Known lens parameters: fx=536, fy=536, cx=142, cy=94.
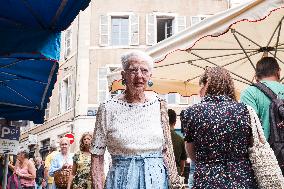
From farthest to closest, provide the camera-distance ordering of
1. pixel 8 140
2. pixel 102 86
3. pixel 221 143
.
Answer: pixel 102 86 → pixel 8 140 → pixel 221 143

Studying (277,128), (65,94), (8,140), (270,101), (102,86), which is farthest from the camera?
(65,94)

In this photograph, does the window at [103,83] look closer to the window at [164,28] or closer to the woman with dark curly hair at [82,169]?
the window at [164,28]

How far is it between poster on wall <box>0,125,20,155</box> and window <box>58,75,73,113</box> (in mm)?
20035

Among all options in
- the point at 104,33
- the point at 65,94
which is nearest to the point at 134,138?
the point at 104,33

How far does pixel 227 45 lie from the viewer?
779 cm

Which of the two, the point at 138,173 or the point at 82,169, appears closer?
the point at 138,173

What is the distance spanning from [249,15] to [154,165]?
221 centimetres

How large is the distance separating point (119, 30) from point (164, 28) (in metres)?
2.47

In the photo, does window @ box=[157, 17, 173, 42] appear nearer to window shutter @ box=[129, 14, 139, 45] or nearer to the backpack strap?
window shutter @ box=[129, 14, 139, 45]

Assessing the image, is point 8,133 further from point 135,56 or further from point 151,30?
point 151,30

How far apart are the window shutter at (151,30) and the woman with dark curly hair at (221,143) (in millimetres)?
22108

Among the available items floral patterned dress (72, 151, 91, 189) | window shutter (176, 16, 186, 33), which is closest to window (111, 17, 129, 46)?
window shutter (176, 16, 186, 33)

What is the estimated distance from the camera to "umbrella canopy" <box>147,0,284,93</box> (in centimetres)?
532

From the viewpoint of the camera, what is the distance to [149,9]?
2652cm
